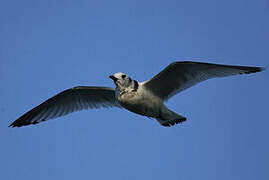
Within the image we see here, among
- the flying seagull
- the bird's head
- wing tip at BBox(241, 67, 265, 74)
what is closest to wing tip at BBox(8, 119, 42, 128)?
the flying seagull

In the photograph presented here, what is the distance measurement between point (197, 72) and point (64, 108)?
2334mm

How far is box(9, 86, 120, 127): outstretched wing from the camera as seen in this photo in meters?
6.02

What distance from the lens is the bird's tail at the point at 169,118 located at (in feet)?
17.2

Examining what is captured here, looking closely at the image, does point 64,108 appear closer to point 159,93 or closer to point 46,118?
point 46,118

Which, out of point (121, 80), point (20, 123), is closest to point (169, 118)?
point (121, 80)

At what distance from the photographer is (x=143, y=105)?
4.98 meters

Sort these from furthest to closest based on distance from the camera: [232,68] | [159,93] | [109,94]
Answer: [109,94], [159,93], [232,68]

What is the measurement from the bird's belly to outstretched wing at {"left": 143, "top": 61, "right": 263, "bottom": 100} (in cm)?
23

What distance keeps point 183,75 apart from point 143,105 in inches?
30.1

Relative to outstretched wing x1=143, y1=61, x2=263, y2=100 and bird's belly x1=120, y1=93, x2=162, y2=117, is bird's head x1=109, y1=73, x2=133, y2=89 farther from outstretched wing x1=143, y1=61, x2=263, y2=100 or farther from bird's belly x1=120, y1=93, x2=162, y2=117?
outstretched wing x1=143, y1=61, x2=263, y2=100

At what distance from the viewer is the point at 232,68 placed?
16.5ft

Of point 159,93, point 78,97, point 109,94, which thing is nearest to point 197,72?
point 159,93

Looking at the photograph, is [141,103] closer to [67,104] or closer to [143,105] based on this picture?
[143,105]

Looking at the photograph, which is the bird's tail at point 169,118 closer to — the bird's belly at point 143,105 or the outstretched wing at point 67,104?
the bird's belly at point 143,105
